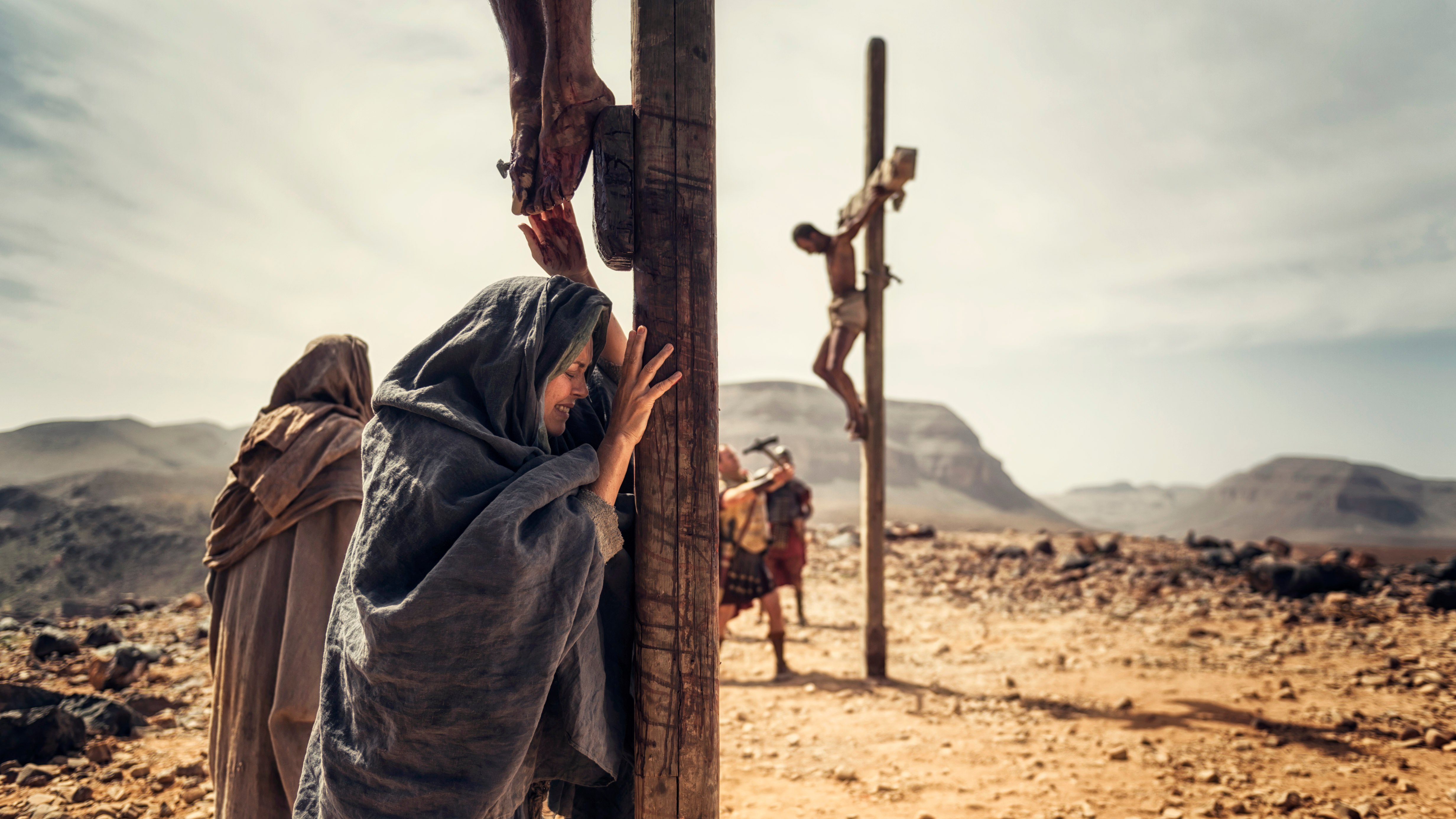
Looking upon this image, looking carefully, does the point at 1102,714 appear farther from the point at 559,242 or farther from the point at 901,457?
the point at 901,457

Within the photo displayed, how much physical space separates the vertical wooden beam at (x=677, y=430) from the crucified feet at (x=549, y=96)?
14 cm

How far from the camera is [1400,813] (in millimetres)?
3561

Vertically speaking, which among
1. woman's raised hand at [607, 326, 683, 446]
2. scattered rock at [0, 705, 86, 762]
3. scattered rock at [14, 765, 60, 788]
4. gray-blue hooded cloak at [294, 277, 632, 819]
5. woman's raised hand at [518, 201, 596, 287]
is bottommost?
scattered rock at [14, 765, 60, 788]

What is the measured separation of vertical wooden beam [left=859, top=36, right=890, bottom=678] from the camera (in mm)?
6066

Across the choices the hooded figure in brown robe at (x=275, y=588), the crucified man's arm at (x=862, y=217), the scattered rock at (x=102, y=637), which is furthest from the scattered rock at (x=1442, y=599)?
the scattered rock at (x=102, y=637)

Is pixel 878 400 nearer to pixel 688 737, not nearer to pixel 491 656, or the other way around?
pixel 688 737

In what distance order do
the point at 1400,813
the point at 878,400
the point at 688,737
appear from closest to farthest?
the point at 688,737, the point at 1400,813, the point at 878,400

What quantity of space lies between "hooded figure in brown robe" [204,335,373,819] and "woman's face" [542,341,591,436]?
1.14m

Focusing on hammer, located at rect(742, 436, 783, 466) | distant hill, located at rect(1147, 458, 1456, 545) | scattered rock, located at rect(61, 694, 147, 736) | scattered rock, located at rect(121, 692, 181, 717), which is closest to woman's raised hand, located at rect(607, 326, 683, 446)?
hammer, located at rect(742, 436, 783, 466)

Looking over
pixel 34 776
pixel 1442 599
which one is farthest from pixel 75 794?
pixel 1442 599

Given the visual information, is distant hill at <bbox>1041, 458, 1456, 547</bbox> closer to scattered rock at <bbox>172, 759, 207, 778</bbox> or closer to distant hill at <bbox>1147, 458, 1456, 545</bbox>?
distant hill at <bbox>1147, 458, 1456, 545</bbox>

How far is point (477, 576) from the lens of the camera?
1.43 metres

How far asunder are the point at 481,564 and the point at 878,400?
197 inches

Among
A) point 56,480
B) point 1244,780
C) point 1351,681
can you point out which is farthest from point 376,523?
point 56,480
